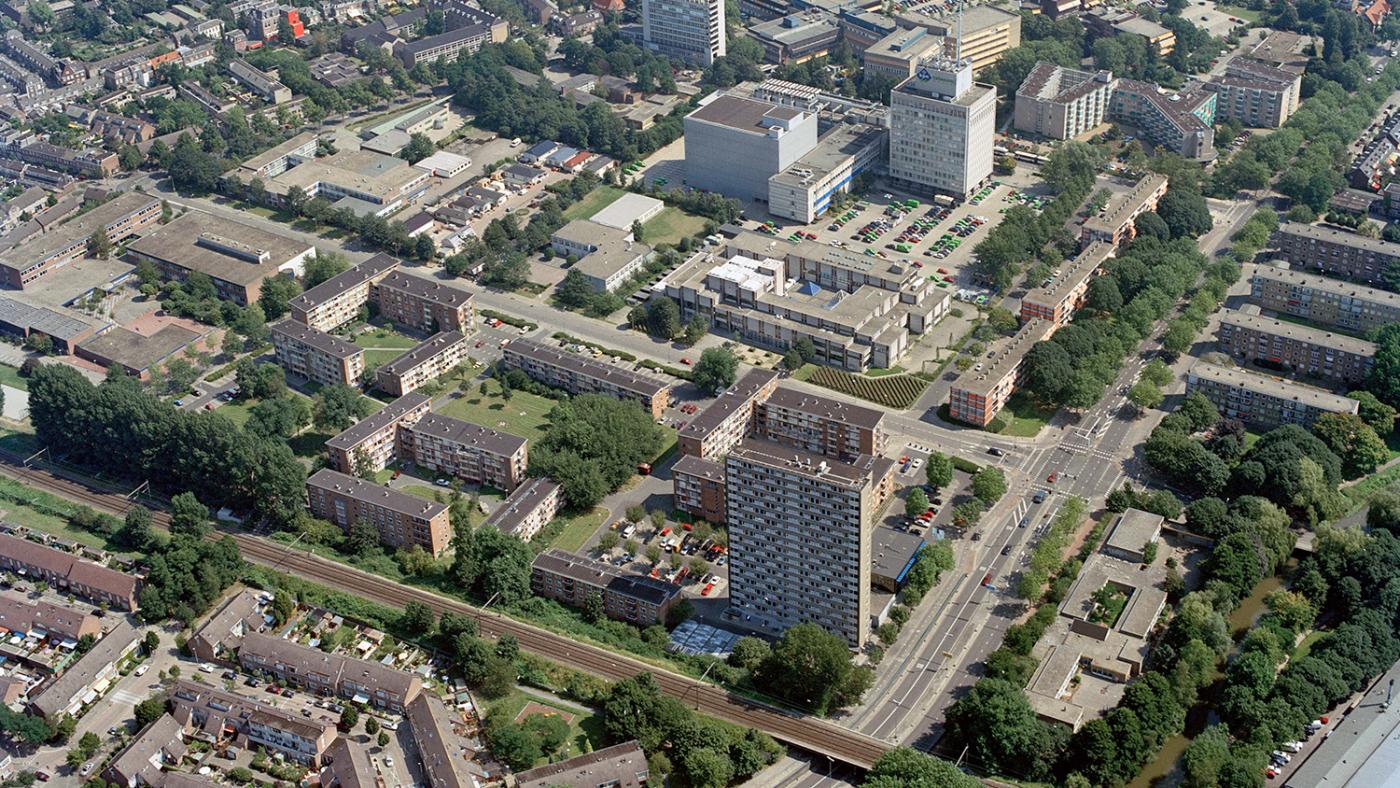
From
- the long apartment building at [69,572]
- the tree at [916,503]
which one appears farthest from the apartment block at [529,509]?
the tree at [916,503]

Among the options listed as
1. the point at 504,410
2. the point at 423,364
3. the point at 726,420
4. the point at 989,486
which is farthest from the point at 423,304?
the point at 989,486

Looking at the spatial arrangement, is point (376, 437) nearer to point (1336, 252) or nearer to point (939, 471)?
point (939, 471)

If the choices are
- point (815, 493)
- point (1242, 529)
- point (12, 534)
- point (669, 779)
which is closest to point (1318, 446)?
point (1242, 529)

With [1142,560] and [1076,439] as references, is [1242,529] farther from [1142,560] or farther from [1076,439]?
[1076,439]

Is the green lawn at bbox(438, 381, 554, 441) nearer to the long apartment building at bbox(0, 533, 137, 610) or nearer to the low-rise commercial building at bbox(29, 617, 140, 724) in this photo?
the long apartment building at bbox(0, 533, 137, 610)

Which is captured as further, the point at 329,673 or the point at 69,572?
the point at 69,572
